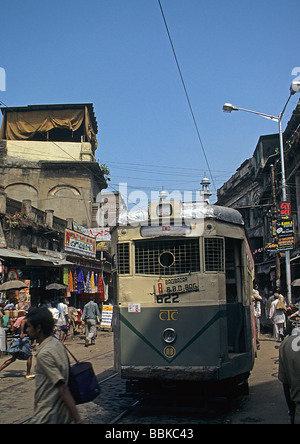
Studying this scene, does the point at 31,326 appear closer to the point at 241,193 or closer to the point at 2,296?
the point at 2,296

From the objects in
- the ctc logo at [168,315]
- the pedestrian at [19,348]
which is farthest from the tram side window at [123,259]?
the pedestrian at [19,348]

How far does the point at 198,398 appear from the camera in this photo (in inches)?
264

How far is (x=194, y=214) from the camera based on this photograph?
713cm

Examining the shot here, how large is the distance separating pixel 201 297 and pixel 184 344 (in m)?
0.73

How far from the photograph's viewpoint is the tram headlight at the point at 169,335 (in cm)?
684

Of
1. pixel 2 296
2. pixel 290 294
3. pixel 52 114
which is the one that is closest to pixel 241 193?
pixel 52 114

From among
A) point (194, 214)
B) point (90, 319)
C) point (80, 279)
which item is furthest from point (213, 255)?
point (80, 279)

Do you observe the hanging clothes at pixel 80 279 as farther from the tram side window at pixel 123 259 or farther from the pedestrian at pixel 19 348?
the tram side window at pixel 123 259

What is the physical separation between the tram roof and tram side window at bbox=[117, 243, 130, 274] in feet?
1.31

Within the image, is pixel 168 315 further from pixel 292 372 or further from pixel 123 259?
pixel 292 372

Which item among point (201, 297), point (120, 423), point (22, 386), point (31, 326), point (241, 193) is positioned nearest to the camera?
point (31, 326)

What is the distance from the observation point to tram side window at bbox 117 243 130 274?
7.34 m

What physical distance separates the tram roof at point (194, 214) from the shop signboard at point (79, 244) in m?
14.4

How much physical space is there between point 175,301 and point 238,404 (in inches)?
86.0
